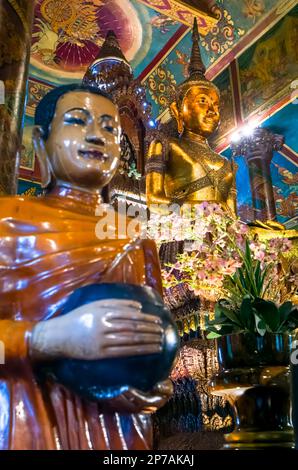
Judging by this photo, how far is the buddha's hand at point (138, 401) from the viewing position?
0.75 meters

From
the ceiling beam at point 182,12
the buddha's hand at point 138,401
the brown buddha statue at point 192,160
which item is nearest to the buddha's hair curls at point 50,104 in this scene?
the buddha's hand at point 138,401

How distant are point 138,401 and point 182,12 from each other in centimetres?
584


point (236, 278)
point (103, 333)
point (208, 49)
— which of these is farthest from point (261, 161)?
point (103, 333)

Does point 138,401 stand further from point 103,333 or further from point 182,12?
point 182,12

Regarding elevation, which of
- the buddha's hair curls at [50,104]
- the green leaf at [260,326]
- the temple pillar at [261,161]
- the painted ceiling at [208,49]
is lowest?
the green leaf at [260,326]

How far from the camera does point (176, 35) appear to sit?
6.24 m

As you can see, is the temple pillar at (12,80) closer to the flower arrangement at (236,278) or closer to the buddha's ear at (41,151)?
the buddha's ear at (41,151)

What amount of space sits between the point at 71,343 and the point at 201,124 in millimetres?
3442

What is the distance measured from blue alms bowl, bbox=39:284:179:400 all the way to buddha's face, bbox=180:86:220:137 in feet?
10.9

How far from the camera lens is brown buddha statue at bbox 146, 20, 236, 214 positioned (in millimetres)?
3500

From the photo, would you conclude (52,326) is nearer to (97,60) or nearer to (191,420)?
(191,420)

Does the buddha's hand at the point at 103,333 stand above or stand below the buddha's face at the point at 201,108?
below

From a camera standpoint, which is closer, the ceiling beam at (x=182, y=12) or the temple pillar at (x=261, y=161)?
the ceiling beam at (x=182, y=12)

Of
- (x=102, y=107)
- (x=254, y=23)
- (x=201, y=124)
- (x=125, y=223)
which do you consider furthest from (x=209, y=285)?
(x=254, y=23)
